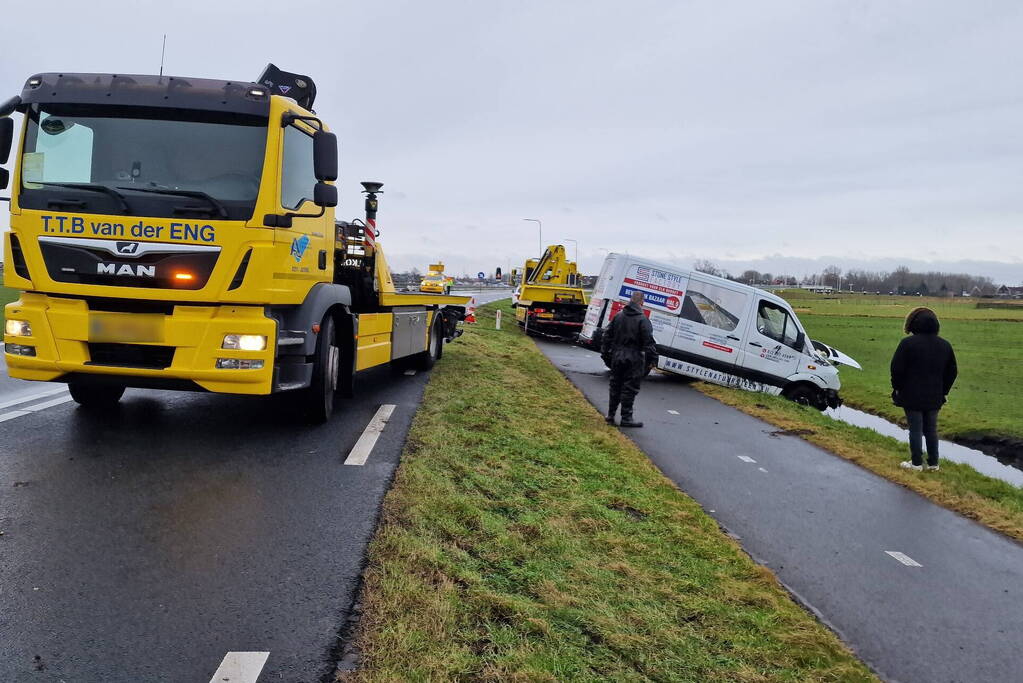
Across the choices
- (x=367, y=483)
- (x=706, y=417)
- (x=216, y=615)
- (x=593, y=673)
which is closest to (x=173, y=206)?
(x=367, y=483)

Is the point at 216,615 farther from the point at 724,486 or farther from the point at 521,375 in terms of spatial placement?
the point at 521,375

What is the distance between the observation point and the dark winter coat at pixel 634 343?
10.1m

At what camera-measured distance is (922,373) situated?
8531mm

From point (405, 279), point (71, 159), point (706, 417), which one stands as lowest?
point (706, 417)

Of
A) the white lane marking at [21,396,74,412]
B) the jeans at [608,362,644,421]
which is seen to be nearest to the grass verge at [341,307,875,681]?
the jeans at [608,362,644,421]

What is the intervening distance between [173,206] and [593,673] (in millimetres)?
4828

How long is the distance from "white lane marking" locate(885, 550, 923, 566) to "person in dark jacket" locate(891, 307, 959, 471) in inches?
127

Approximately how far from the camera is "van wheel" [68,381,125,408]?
753 cm

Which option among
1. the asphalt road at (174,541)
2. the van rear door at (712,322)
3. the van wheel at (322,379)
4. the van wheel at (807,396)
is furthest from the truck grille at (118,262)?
the van wheel at (807,396)

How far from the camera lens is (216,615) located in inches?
132

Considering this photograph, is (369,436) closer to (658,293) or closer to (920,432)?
(920,432)

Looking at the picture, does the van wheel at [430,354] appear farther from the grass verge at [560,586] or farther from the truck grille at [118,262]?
the truck grille at [118,262]

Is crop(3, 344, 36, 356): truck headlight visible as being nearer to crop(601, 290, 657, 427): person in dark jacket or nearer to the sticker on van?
crop(601, 290, 657, 427): person in dark jacket

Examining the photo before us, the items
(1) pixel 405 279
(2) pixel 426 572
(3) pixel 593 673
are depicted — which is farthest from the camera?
(1) pixel 405 279
